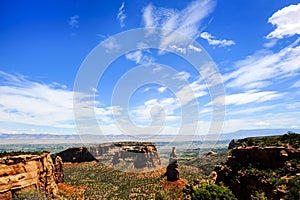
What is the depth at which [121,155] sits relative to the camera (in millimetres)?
130875

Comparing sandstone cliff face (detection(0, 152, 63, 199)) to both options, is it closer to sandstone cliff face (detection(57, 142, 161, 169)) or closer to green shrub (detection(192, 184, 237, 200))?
green shrub (detection(192, 184, 237, 200))

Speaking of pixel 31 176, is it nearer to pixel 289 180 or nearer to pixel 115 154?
pixel 289 180

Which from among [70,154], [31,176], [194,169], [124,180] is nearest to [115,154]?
[70,154]

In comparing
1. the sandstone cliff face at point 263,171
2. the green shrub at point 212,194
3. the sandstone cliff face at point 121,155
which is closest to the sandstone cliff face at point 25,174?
the green shrub at point 212,194

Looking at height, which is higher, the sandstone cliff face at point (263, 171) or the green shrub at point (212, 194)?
the sandstone cliff face at point (263, 171)

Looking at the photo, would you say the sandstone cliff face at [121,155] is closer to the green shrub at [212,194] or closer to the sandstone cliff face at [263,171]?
the sandstone cliff face at [263,171]

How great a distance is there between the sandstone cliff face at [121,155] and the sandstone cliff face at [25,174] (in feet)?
187

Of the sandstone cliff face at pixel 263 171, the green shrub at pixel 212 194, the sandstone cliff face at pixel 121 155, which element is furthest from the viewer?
the sandstone cliff face at pixel 121 155

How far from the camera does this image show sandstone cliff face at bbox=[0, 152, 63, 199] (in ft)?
174

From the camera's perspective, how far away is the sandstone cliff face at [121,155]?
403 ft

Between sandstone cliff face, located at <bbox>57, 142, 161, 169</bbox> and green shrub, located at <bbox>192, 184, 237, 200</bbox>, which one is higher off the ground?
sandstone cliff face, located at <bbox>57, 142, 161, 169</bbox>

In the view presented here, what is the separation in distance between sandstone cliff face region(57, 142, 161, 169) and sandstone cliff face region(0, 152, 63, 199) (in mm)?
57002

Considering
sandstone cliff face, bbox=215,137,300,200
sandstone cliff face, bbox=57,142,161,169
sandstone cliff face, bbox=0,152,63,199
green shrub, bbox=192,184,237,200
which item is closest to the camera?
sandstone cliff face, bbox=215,137,300,200

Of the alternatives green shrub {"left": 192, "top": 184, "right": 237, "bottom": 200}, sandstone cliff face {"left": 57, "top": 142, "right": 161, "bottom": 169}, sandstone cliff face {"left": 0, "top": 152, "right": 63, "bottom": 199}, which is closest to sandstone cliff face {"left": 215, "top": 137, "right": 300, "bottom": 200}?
green shrub {"left": 192, "top": 184, "right": 237, "bottom": 200}
